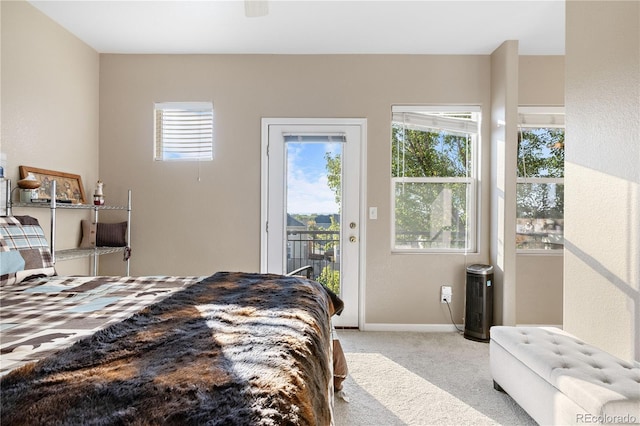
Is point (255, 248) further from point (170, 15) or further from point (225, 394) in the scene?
point (225, 394)

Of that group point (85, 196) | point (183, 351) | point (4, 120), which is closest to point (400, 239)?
point (183, 351)

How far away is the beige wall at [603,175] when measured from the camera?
1835 mm

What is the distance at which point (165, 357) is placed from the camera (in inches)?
32.3

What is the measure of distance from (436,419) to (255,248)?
2.15 metres

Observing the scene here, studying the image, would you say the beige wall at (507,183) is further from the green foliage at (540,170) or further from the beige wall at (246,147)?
the green foliage at (540,170)

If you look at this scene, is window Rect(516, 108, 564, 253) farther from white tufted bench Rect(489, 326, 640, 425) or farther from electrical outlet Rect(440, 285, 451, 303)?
white tufted bench Rect(489, 326, 640, 425)

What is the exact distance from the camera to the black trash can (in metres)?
3.07

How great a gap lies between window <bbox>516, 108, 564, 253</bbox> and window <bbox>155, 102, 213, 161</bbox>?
324 cm

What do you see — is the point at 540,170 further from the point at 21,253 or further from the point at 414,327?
the point at 21,253

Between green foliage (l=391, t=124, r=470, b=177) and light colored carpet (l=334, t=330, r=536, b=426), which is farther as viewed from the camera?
green foliage (l=391, t=124, r=470, b=177)

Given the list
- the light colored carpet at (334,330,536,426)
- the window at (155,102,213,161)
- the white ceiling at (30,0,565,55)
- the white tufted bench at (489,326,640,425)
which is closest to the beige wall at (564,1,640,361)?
the white tufted bench at (489,326,640,425)

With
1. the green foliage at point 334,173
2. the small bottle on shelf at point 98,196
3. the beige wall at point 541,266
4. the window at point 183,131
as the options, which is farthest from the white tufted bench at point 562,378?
the small bottle on shelf at point 98,196

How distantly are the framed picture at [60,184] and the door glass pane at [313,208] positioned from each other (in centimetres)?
194

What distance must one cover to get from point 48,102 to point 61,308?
2.29 metres
